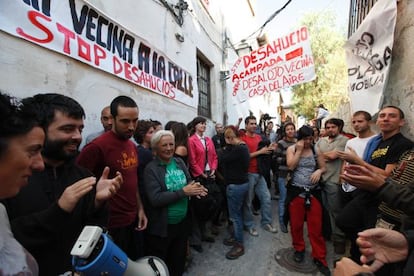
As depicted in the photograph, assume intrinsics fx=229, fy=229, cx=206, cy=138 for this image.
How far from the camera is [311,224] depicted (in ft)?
10.0

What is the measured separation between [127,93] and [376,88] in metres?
3.26

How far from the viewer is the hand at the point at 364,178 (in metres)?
1.59

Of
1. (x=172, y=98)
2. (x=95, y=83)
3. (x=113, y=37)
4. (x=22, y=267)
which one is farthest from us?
(x=172, y=98)

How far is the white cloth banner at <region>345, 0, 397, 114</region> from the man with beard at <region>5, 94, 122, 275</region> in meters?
3.02

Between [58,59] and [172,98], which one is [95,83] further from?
[172,98]

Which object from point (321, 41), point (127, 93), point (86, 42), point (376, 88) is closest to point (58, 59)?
point (86, 42)

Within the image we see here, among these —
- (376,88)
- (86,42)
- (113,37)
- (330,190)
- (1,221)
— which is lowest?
(330,190)

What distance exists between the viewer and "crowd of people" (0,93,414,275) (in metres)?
1.04

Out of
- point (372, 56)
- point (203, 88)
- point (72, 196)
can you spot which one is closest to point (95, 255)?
point (72, 196)

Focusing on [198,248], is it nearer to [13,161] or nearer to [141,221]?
[141,221]

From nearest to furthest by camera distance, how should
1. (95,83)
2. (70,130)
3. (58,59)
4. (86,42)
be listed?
(70,130), (58,59), (86,42), (95,83)

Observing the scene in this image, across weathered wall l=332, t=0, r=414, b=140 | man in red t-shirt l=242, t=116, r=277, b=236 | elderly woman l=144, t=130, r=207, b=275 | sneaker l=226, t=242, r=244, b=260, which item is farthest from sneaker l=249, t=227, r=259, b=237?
weathered wall l=332, t=0, r=414, b=140

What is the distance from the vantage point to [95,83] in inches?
111

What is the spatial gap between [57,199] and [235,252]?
2.72 m
